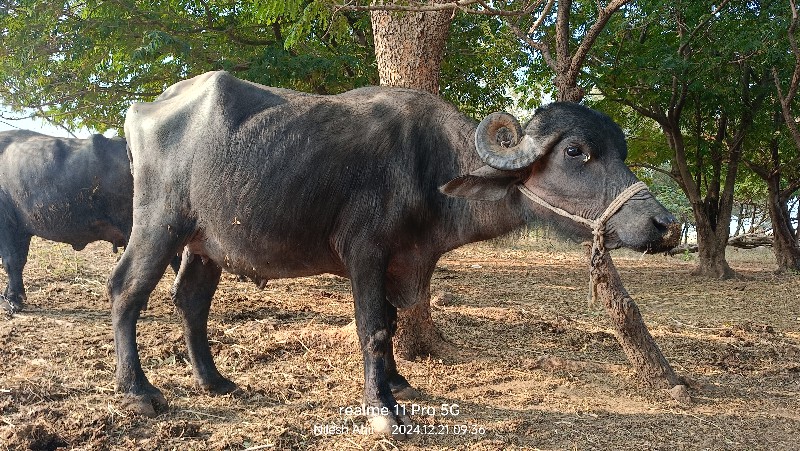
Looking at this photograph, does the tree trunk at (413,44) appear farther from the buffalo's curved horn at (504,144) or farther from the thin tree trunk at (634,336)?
the thin tree trunk at (634,336)

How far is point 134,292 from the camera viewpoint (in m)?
4.20

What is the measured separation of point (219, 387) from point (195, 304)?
25.2 inches

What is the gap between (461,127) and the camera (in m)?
4.03

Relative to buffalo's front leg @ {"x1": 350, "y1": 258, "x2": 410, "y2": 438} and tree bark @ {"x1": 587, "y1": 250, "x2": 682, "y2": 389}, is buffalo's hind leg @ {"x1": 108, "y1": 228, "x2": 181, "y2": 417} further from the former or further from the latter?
tree bark @ {"x1": 587, "y1": 250, "x2": 682, "y2": 389}

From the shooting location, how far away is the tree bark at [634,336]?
4.84 m

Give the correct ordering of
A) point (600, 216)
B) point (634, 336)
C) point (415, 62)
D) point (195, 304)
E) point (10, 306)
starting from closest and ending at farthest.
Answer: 1. point (600, 216)
2. point (195, 304)
3. point (634, 336)
4. point (415, 62)
5. point (10, 306)

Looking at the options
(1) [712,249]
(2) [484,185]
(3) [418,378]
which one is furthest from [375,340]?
(1) [712,249]

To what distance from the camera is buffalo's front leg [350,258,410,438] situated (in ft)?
12.5

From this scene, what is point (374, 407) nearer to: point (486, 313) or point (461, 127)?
point (461, 127)

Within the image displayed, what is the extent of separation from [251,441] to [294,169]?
1666 millimetres

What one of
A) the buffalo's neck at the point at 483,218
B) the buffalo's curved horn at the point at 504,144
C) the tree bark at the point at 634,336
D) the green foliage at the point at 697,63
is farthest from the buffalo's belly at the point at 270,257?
the green foliage at the point at 697,63

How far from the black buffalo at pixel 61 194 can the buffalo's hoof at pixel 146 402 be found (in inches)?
157

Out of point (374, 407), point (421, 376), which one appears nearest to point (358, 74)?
point (421, 376)

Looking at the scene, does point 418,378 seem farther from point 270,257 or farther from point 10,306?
point 10,306
